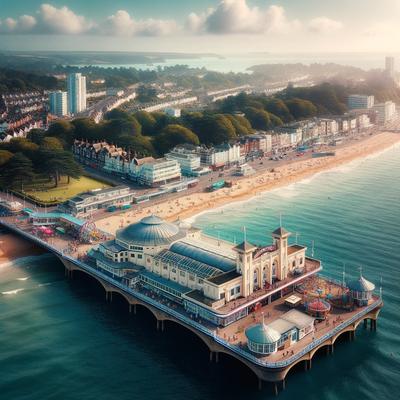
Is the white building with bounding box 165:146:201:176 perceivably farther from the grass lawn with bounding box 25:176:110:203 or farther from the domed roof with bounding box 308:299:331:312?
the domed roof with bounding box 308:299:331:312

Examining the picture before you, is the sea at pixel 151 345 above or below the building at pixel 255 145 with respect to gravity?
below

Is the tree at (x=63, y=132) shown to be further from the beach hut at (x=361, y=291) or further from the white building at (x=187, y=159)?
the beach hut at (x=361, y=291)

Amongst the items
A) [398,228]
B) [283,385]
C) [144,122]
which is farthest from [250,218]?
[144,122]

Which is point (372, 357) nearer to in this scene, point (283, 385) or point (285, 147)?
point (283, 385)

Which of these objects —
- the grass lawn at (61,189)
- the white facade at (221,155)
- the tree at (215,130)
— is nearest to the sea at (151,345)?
the grass lawn at (61,189)

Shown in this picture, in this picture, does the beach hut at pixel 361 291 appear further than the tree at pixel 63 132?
No

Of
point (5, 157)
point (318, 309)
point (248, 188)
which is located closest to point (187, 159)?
point (248, 188)

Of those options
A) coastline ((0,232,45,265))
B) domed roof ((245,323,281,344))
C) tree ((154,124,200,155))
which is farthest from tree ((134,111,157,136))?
domed roof ((245,323,281,344))
